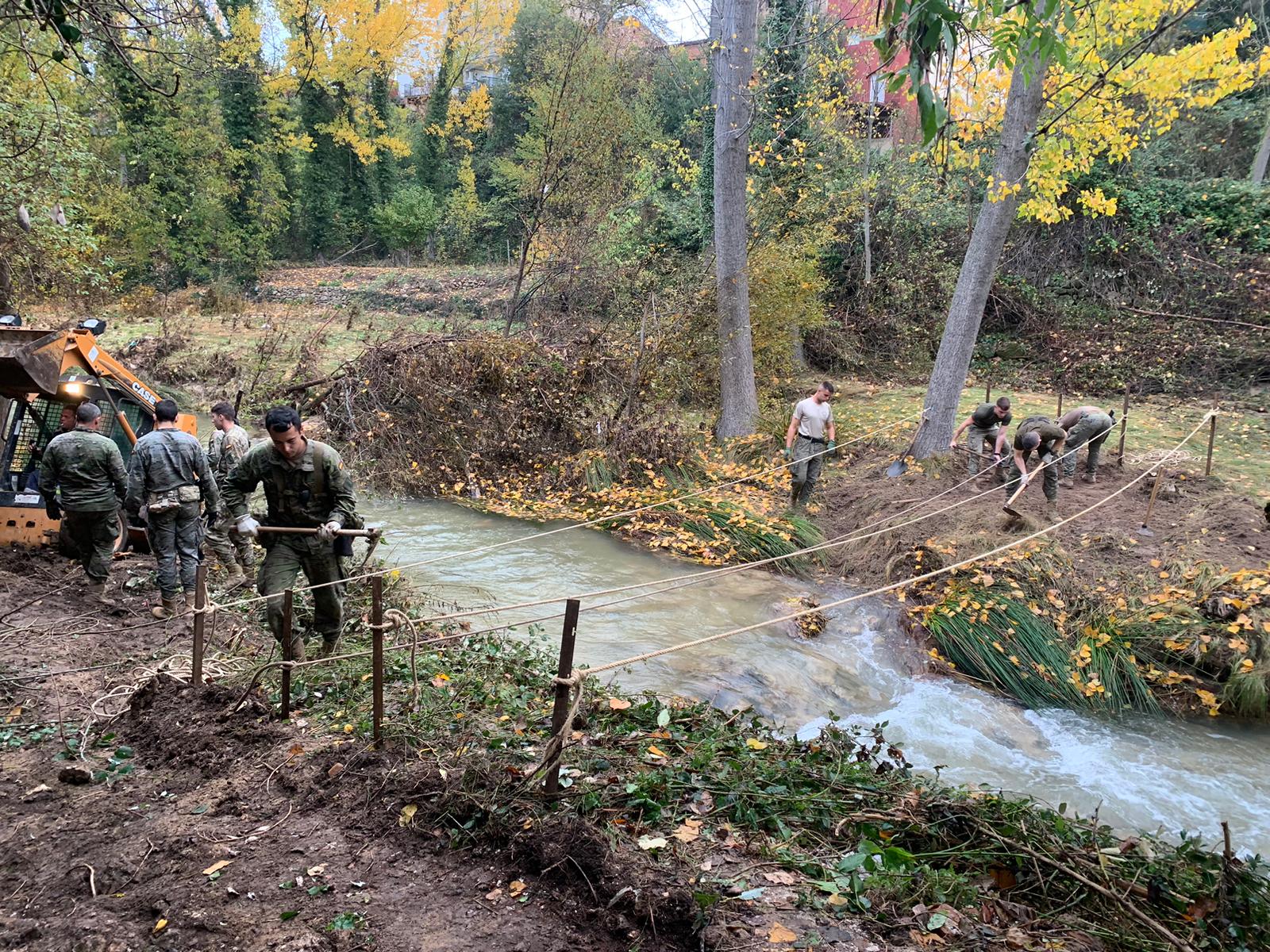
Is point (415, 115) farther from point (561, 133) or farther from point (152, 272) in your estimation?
point (561, 133)

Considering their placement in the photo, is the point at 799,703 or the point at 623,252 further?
the point at 623,252

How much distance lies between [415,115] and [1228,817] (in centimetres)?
4194

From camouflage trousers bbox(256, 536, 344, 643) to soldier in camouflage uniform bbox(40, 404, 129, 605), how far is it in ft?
6.50

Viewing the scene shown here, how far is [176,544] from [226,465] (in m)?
1.51

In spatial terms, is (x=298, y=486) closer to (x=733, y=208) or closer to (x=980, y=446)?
(x=733, y=208)

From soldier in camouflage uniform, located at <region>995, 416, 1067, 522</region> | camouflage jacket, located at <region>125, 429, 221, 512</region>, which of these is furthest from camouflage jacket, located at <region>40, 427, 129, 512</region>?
soldier in camouflage uniform, located at <region>995, 416, 1067, 522</region>

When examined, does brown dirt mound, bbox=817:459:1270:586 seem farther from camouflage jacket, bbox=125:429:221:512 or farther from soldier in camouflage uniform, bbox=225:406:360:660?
camouflage jacket, bbox=125:429:221:512

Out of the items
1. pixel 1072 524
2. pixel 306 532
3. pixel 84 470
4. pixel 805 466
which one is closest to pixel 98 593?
pixel 84 470

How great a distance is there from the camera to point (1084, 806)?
17.2 ft

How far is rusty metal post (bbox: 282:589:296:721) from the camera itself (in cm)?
426

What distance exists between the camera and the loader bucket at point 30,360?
6133 mm

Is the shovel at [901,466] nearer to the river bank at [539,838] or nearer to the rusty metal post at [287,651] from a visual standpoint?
the river bank at [539,838]

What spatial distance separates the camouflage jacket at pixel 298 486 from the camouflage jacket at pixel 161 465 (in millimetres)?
1109

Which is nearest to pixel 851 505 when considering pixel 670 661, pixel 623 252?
pixel 670 661
